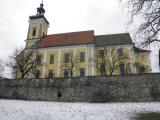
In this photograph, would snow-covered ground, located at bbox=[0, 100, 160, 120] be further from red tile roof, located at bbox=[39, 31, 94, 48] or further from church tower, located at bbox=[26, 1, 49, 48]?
church tower, located at bbox=[26, 1, 49, 48]

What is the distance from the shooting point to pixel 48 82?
15656mm

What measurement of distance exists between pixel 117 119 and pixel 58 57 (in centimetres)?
2419

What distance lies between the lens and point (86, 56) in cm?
2830

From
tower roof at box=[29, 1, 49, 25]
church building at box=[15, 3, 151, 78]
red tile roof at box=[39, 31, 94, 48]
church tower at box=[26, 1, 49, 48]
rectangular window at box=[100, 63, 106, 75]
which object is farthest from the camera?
tower roof at box=[29, 1, 49, 25]

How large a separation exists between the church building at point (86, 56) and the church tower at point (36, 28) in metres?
1.05

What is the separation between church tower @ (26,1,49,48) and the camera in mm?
34344

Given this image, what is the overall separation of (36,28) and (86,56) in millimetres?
14497

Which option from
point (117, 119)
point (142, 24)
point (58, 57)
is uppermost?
point (58, 57)

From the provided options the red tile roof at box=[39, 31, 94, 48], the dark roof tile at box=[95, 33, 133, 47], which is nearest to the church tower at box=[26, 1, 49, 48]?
the red tile roof at box=[39, 31, 94, 48]

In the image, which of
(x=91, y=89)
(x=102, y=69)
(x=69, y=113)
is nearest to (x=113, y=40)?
(x=102, y=69)

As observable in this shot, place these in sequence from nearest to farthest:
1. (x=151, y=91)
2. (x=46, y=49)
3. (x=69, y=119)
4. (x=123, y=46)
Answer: (x=69, y=119) → (x=151, y=91) → (x=123, y=46) → (x=46, y=49)

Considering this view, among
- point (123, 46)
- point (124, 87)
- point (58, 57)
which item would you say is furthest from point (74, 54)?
point (124, 87)

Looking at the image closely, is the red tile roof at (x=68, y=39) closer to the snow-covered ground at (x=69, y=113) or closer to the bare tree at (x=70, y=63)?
the bare tree at (x=70, y=63)

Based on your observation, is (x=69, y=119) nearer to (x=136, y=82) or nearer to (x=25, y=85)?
(x=136, y=82)
